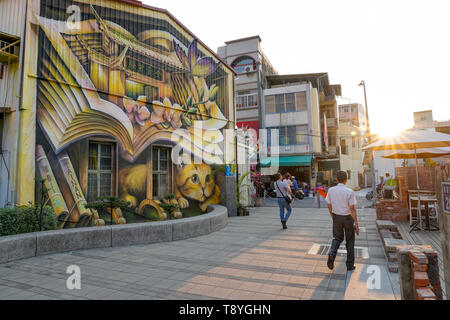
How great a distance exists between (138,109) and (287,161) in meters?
19.5

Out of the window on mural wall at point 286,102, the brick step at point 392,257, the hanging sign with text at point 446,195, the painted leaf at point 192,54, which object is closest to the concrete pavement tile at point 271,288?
the brick step at point 392,257

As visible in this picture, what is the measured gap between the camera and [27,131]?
280 inches

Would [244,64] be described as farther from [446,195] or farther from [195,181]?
[446,195]

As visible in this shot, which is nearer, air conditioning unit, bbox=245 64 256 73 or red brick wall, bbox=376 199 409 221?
red brick wall, bbox=376 199 409 221

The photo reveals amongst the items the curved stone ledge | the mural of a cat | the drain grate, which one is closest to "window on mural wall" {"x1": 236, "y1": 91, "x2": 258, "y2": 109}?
the mural of a cat

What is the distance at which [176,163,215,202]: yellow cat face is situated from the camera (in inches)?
447

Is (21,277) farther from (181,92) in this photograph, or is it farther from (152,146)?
(181,92)

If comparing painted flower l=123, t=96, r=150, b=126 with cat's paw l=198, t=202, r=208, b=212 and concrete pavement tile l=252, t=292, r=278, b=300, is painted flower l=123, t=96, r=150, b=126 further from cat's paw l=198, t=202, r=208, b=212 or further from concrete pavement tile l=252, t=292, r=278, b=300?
concrete pavement tile l=252, t=292, r=278, b=300

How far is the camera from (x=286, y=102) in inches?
1123

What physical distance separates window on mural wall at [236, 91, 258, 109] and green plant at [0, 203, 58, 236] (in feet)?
80.3

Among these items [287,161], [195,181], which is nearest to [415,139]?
[195,181]

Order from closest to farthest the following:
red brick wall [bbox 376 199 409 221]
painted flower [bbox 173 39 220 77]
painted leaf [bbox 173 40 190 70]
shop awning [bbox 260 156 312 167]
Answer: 1. red brick wall [bbox 376 199 409 221]
2. painted leaf [bbox 173 40 190 70]
3. painted flower [bbox 173 39 220 77]
4. shop awning [bbox 260 156 312 167]
